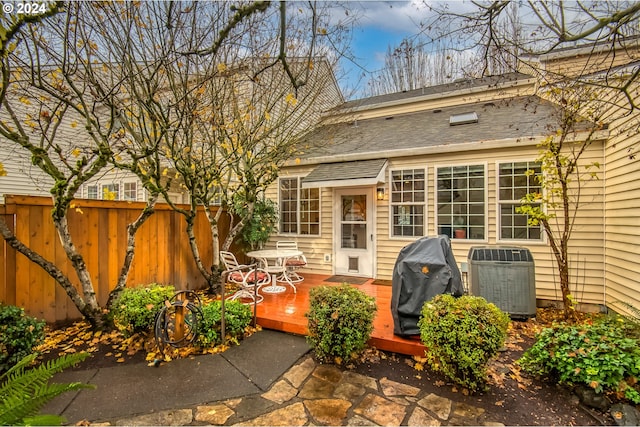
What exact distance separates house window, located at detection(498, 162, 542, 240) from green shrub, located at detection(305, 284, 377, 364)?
389 centimetres

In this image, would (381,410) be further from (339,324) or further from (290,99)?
(290,99)

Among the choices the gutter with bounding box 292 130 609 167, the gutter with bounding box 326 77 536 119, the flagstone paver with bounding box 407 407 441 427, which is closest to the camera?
the flagstone paver with bounding box 407 407 441 427

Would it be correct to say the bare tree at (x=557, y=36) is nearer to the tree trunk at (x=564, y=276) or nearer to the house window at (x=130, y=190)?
the tree trunk at (x=564, y=276)

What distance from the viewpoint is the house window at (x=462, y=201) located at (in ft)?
19.4

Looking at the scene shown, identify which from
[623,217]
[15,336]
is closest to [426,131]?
[623,217]

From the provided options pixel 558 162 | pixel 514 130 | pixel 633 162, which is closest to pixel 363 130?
pixel 514 130

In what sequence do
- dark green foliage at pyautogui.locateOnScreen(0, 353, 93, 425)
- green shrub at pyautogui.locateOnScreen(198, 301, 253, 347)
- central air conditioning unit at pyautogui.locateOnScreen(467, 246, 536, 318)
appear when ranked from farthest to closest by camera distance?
central air conditioning unit at pyautogui.locateOnScreen(467, 246, 536, 318)
green shrub at pyautogui.locateOnScreen(198, 301, 253, 347)
dark green foliage at pyautogui.locateOnScreen(0, 353, 93, 425)

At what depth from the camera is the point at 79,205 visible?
438cm

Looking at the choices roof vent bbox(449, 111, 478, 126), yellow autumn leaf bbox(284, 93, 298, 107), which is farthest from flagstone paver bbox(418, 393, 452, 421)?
roof vent bbox(449, 111, 478, 126)

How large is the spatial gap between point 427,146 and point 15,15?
6269mm

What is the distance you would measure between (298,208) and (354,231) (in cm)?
165

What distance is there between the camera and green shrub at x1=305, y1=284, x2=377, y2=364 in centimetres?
316

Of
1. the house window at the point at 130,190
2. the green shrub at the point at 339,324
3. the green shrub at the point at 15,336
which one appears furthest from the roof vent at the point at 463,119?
the house window at the point at 130,190

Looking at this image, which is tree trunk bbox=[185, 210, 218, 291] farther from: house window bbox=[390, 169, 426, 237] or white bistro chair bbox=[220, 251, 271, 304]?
house window bbox=[390, 169, 426, 237]
